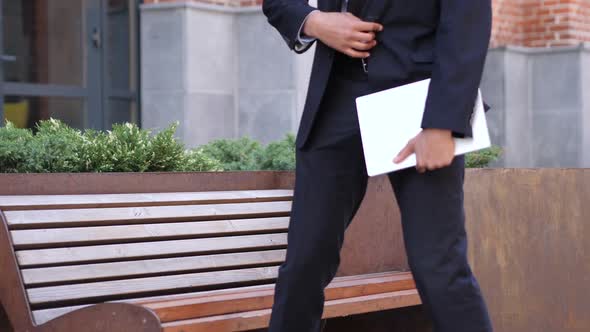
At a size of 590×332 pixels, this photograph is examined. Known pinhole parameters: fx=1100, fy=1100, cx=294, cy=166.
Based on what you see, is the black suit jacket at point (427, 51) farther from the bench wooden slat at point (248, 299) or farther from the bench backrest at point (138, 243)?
the bench backrest at point (138, 243)

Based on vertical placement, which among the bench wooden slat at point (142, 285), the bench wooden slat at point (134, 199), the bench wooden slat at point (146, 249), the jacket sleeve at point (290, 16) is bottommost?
the bench wooden slat at point (142, 285)

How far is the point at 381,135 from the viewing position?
2.87 m

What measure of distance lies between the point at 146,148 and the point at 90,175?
55 centimetres

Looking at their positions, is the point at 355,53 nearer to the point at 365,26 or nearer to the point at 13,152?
the point at 365,26

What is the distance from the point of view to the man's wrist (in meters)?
3.11

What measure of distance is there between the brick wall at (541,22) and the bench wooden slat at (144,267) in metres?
7.09

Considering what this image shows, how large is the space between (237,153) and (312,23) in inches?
102

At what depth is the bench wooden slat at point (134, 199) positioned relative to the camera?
Answer: 11.2 ft

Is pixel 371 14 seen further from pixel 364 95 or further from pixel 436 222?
pixel 436 222

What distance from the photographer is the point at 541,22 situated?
429 inches

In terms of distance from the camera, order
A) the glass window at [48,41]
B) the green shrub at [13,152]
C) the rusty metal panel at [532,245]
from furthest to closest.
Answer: the glass window at [48,41] < the rusty metal panel at [532,245] < the green shrub at [13,152]

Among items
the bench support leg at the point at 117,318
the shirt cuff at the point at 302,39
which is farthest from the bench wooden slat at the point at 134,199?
the shirt cuff at the point at 302,39

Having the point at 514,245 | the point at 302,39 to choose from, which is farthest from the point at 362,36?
the point at 514,245

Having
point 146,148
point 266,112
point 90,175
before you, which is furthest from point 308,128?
point 266,112
